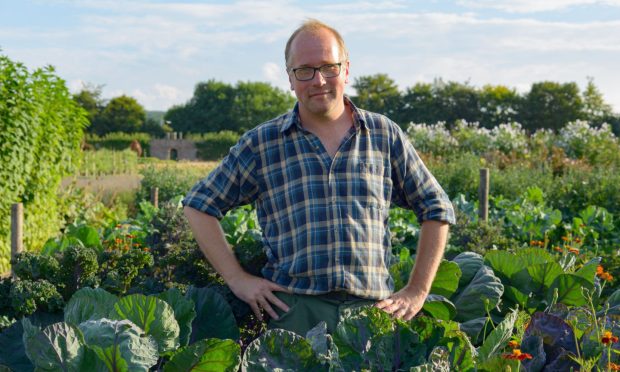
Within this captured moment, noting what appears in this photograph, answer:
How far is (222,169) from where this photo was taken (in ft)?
9.52

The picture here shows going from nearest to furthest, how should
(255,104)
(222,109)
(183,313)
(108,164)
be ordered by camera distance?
(183,313) < (108,164) < (222,109) < (255,104)

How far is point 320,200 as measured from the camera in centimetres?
279

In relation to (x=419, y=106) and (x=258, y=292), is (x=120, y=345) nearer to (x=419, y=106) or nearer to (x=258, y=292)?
(x=258, y=292)

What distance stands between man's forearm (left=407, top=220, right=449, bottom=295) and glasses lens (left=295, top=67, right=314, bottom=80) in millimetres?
765

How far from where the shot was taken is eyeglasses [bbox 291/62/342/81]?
2695 mm

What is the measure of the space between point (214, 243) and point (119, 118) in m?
61.0

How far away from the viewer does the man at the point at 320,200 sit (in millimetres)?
2742

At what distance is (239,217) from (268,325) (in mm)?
4250

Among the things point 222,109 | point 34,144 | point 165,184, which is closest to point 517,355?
point 34,144

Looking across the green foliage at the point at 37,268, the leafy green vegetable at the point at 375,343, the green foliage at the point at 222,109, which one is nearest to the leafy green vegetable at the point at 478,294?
the leafy green vegetable at the point at 375,343

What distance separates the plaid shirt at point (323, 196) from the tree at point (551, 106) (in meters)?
44.1

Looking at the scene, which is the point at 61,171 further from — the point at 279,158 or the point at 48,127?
the point at 279,158

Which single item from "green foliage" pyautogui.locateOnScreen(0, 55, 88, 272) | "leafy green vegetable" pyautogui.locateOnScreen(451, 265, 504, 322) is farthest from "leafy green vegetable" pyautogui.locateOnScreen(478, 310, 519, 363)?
"green foliage" pyautogui.locateOnScreen(0, 55, 88, 272)

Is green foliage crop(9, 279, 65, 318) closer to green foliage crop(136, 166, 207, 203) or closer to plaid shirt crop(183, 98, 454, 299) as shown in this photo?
plaid shirt crop(183, 98, 454, 299)
